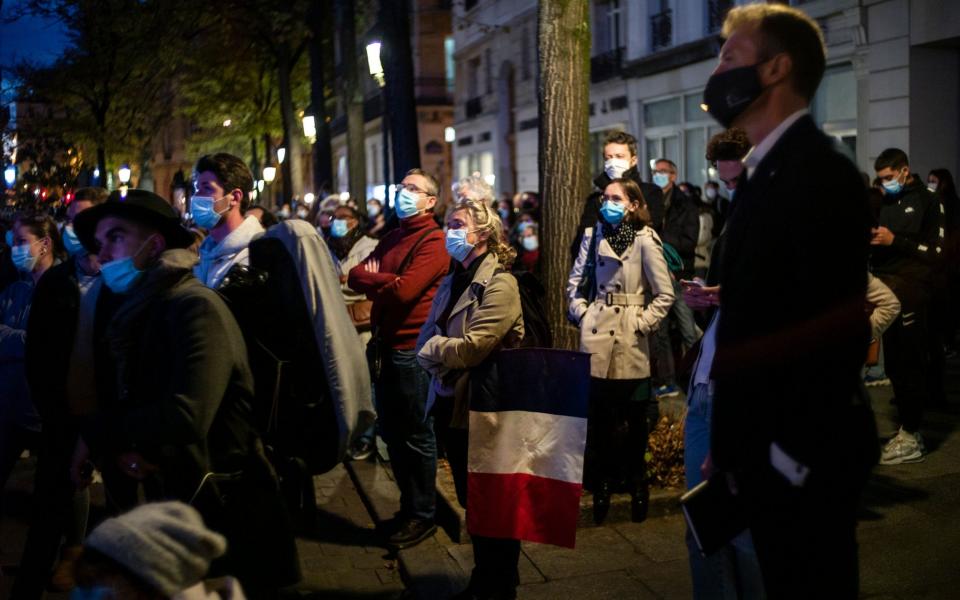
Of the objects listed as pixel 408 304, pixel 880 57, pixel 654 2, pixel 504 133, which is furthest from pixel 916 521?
pixel 504 133

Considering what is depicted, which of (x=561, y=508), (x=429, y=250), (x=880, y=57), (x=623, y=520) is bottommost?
(x=623, y=520)

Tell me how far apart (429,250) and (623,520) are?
1.94 meters

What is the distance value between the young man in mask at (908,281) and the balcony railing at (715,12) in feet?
48.8

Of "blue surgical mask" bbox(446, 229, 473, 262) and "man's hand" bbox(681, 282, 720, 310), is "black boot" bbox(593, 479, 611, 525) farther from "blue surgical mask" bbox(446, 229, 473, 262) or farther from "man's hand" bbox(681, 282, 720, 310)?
"man's hand" bbox(681, 282, 720, 310)

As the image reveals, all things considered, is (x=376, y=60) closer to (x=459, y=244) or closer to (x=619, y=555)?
(x=459, y=244)

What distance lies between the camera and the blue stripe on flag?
4.91m

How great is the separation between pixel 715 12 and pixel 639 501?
18.2 m

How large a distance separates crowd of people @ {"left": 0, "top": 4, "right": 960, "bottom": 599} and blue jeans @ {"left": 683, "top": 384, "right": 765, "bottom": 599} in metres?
0.01

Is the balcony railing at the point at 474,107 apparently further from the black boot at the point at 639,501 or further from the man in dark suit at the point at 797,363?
the man in dark suit at the point at 797,363

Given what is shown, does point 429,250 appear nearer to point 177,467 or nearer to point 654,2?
point 177,467

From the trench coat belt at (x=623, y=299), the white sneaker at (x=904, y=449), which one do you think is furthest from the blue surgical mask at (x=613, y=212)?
the white sneaker at (x=904, y=449)

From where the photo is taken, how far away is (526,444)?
501cm

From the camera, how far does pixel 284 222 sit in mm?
4258

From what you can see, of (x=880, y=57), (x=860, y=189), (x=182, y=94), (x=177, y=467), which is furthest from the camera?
(x=182, y=94)
